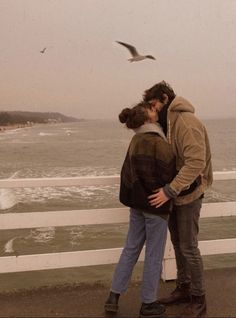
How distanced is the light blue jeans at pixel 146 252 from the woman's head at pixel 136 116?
0.67 meters

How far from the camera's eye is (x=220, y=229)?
1495cm

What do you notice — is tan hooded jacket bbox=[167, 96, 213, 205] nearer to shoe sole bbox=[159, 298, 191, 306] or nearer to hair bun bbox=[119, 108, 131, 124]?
hair bun bbox=[119, 108, 131, 124]

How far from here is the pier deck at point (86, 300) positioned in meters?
4.16

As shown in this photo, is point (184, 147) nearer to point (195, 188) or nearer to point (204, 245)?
point (195, 188)

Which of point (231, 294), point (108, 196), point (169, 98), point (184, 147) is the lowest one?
point (108, 196)

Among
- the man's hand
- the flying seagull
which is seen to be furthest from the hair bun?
the flying seagull

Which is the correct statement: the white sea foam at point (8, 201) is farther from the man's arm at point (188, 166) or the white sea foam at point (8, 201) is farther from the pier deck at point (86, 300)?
the man's arm at point (188, 166)

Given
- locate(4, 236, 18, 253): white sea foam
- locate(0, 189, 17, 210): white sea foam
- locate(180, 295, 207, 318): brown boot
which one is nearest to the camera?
locate(180, 295, 207, 318): brown boot

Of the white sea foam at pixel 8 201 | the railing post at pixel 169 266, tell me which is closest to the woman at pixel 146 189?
the railing post at pixel 169 266

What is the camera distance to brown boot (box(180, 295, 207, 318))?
402 cm

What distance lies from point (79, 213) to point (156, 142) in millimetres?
1173

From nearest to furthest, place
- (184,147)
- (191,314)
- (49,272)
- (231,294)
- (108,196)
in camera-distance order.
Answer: (184,147), (191,314), (231,294), (49,272), (108,196)

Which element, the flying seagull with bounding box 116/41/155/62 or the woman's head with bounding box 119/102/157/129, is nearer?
the woman's head with bounding box 119/102/157/129

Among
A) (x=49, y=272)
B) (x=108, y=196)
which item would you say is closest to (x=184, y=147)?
(x=49, y=272)
